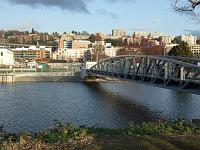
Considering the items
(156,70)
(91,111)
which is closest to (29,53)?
(156,70)

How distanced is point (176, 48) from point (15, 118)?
53.5 metres

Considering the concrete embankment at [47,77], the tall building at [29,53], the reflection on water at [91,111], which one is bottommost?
the concrete embankment at [47,77]

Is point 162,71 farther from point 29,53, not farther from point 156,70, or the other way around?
point 29,53

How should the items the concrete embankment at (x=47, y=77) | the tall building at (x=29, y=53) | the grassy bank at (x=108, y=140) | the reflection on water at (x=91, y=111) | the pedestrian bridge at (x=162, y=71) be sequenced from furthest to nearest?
the tall building at (x=29, y=53), the concrete embankment at (x=47, y=77), the pedestrian bridge at (x=162, y=71), the reflection on water at (x=91, y=111), the grassy bank at (x=108, y=140)

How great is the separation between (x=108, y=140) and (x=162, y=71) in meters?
30.8

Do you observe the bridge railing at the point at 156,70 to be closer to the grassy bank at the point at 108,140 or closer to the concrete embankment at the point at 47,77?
the grassy bank at the point at 108,140

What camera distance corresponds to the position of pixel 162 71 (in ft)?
138

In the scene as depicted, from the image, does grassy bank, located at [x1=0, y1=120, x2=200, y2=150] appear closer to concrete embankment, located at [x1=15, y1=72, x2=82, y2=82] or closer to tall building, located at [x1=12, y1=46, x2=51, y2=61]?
concrete embankment, located at [x1=15, y1=72, x2=82, y2=82]

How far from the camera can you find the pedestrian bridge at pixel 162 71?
1414 inches

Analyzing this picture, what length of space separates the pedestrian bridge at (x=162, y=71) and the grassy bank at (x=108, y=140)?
21406 mm

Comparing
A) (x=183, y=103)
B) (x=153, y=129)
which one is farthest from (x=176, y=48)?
(x=153, y=129)

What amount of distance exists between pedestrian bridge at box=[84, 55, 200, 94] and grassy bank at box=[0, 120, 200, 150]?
21406mm

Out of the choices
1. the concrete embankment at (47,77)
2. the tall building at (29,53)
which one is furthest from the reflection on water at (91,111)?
the tall building at (29,53)

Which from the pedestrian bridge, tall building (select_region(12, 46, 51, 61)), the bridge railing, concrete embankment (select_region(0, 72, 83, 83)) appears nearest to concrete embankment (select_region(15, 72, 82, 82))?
concrete embankment (select_region(0, 72, 83, 83))
